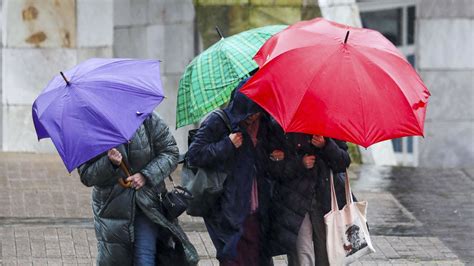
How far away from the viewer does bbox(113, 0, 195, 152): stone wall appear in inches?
573

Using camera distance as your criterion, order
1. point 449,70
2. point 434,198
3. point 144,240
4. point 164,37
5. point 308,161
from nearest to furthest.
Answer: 1. point 144,240
2. point 308,161
3. point 434,198
4. point 449,70
5. point 164,37

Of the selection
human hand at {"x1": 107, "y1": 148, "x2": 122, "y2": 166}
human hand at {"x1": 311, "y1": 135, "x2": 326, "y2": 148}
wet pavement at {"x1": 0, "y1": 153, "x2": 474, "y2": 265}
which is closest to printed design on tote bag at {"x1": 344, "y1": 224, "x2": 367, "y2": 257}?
human hand at {"x1": 311, "y1": 135, "x2": 326, "y2": 148}

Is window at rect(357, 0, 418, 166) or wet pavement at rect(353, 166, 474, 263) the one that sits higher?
window at rect(357, 0, 418, 166)

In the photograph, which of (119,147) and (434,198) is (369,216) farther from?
(119,147)

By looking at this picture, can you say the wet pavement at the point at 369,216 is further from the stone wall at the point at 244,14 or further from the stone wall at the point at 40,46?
the stone wall at the point at 244,14

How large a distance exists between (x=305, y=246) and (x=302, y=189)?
0.34 m

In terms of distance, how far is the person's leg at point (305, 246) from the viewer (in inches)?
289

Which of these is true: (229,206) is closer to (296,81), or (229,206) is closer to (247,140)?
(247,140)

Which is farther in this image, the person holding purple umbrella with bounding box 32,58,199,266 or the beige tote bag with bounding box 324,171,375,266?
the beige tote bag with bounding box 324,171,375,266

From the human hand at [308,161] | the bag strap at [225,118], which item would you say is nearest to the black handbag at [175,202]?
the bag strap at [225,118]

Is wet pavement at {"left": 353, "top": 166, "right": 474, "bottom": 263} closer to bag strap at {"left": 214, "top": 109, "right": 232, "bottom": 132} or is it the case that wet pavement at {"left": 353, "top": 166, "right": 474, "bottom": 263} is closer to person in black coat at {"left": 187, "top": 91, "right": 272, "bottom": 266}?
person in black coat at {"left": 187, "top": 91, "right": 272, "bottom": 266}

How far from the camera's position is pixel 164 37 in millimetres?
14742

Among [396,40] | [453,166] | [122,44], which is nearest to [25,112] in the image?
[122,44]

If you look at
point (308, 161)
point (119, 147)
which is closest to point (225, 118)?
point (308, 161)
